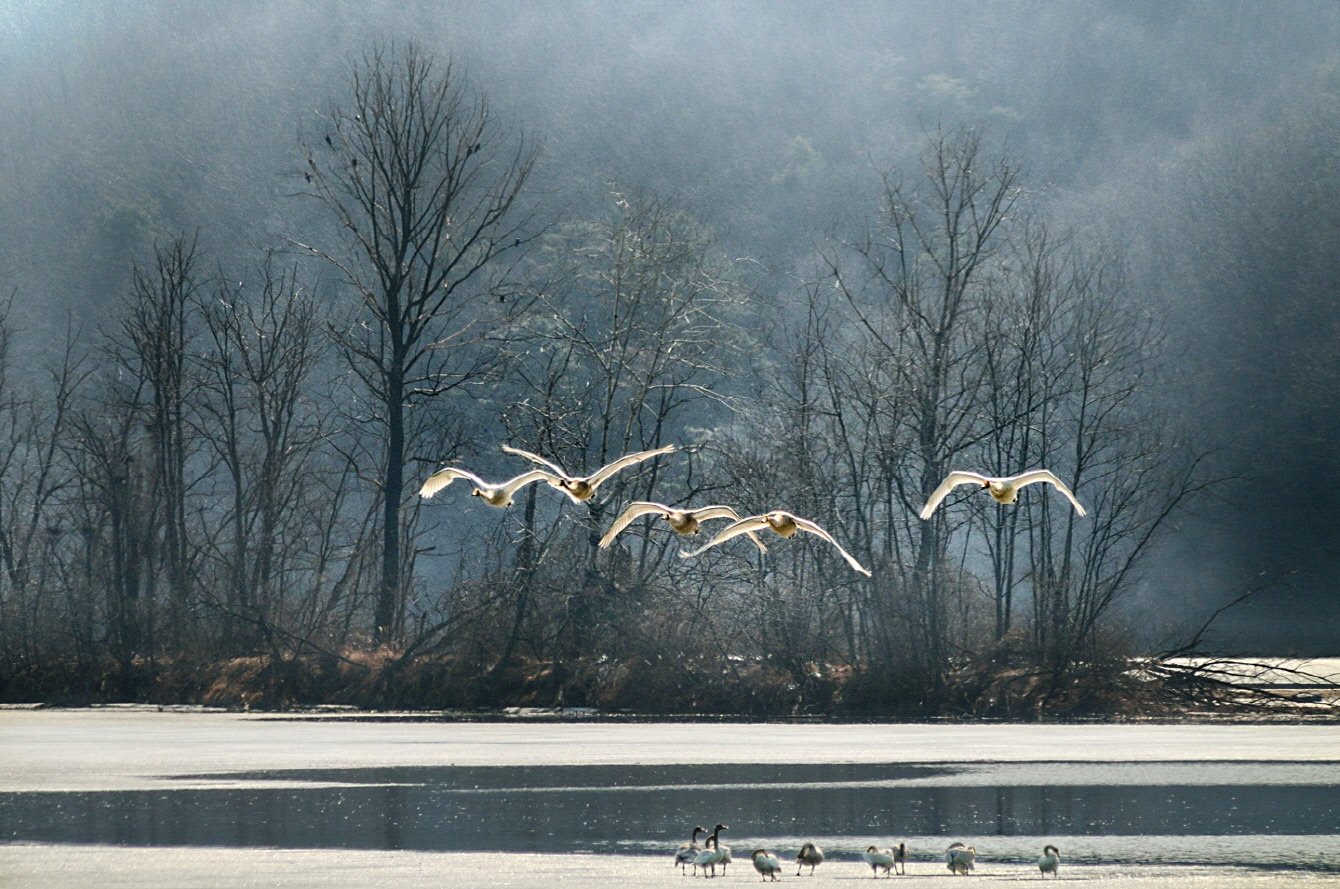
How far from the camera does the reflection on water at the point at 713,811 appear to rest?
15.0m

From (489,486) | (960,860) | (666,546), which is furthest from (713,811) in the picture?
(666,546)

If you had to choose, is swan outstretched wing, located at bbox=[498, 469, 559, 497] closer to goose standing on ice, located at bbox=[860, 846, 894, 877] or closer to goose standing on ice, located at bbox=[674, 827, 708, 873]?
goose standing on ice, located at bbox=[674, 827, 708, 873]

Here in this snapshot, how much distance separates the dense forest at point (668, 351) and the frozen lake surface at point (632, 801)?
5.95 meters

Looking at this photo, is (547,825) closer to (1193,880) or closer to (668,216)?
(1193,880)

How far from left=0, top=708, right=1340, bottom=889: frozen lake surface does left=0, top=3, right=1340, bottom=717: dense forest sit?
19.5ft

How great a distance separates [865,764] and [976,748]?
9.66ft

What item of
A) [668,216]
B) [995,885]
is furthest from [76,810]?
[668,216]

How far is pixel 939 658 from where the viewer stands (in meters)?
32.7

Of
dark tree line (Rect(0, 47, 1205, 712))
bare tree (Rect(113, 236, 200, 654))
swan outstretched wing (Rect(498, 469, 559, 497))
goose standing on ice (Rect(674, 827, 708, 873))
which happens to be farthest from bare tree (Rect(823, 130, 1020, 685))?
swan outstretched wing (Rect(498, 469, 559, 497))

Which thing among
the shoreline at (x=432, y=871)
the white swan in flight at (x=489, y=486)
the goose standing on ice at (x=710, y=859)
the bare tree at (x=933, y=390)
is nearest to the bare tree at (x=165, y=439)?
the bare tree at (x=933, y=390)

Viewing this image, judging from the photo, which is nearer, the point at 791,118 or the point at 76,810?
the point at 76,810

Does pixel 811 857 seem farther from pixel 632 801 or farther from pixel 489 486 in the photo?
pixel 632 801

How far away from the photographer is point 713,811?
17.4m

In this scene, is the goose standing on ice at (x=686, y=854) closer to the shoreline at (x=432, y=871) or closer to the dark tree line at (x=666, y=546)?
the shoreline at (x=432, y=871)
